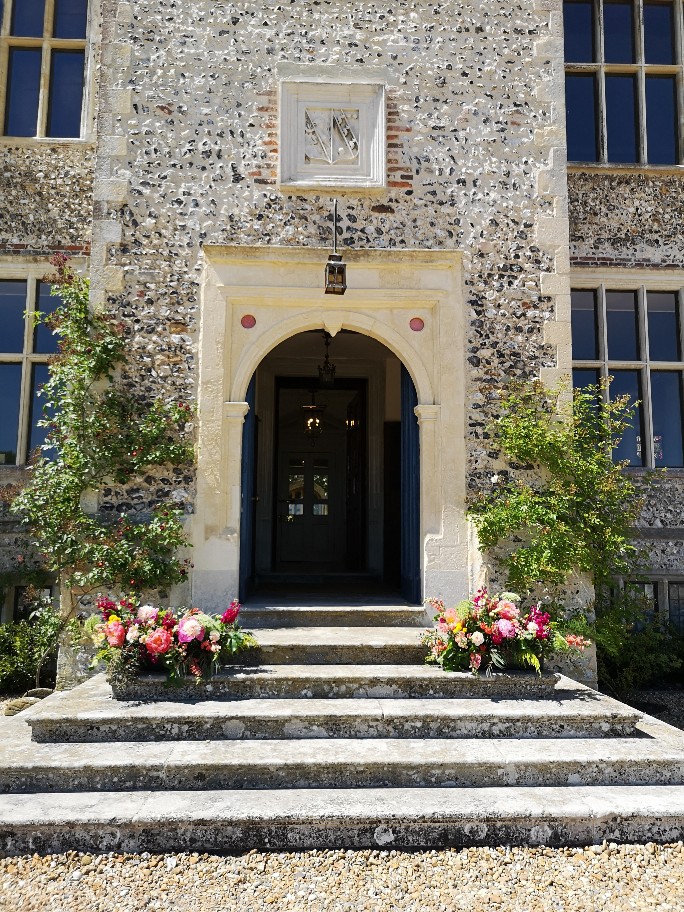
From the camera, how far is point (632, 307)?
6852 millimetres

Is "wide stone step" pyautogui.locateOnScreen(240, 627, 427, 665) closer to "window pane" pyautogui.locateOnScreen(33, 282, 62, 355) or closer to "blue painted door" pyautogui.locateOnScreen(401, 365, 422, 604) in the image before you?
"blue painted door" pyautogui.locateOnScreen(401, 365, 422, 604)

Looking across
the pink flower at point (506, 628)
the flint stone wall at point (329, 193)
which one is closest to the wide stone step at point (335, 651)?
the pink flower at point (506, 628)

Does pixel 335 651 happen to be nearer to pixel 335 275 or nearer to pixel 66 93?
pixel 335 275

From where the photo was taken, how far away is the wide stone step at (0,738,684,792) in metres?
3.36

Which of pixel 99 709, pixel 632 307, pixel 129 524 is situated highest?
pixel 632 307

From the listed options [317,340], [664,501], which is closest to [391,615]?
[664,501]

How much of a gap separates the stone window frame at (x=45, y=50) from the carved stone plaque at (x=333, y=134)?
231 cm

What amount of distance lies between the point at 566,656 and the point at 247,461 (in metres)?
3.23

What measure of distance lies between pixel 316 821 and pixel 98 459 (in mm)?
3351

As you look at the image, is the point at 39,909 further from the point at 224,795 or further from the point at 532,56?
the point at 532,56

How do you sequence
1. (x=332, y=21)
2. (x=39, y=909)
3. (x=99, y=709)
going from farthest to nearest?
1. (x=332, y=21)
2. (x=99, y=709)
3. (x=39, y=909)

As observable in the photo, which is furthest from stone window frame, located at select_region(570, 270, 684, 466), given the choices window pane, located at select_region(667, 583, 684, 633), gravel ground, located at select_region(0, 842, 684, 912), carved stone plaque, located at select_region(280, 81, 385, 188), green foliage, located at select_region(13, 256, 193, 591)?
gravel ground, located at select_region(0, 842, 684, 912)

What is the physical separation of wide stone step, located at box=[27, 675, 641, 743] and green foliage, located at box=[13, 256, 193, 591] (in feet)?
4.09

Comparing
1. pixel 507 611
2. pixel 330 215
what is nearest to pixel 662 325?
pixel 330 215
